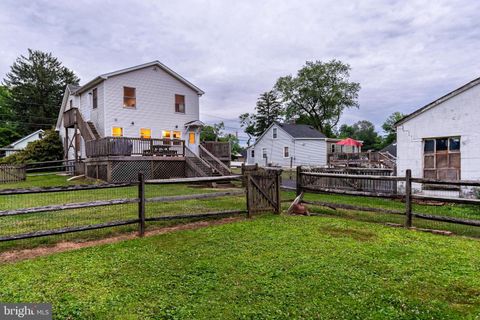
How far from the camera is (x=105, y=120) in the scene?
1930 cm

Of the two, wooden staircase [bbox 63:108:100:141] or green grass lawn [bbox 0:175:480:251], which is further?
wooden staircase [bbox 63:108:100:141]

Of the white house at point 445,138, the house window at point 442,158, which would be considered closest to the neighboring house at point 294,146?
the white house at point 445,138

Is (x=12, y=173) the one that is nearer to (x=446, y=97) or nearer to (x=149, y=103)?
(x=149, y=103)

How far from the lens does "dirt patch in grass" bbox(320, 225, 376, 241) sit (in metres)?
6.14

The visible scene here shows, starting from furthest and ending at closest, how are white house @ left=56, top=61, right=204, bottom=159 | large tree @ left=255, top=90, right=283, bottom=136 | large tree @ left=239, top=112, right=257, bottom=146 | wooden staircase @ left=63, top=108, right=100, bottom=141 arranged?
large tree @ left=239, top=112, right=257, bottom=146 → large tree @ left=255, top=90, right=283, bottom=136 → wooden staircase @ left=63, top=108, right=100, bottom=141 → white house @ left=56, top=61, right=204, bottom=159

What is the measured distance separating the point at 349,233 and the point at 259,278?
3122mm

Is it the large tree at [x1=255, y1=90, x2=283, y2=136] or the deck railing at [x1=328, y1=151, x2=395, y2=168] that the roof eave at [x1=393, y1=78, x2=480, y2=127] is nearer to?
the deck railing at [x1=328, y1=151, x2=395, y2=168]

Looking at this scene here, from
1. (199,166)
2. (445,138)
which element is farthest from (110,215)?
(445,138)

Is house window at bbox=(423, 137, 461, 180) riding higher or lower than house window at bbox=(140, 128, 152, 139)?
lower

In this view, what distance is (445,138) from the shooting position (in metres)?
12.0

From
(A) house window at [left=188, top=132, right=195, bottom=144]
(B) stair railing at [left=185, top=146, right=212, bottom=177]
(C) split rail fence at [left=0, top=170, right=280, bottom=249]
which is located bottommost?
(C) split rail fence at [left=0, top=170, right=280, bottom=249]

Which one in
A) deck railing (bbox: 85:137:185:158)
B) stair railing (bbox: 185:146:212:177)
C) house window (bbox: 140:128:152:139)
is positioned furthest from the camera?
house window (bbox: 140:128:152:139)

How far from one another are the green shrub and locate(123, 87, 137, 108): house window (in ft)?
38.2

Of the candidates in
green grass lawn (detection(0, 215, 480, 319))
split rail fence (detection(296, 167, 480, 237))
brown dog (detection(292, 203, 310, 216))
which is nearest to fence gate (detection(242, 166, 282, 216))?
brown dog (detection(292, 203, 310, 216))
